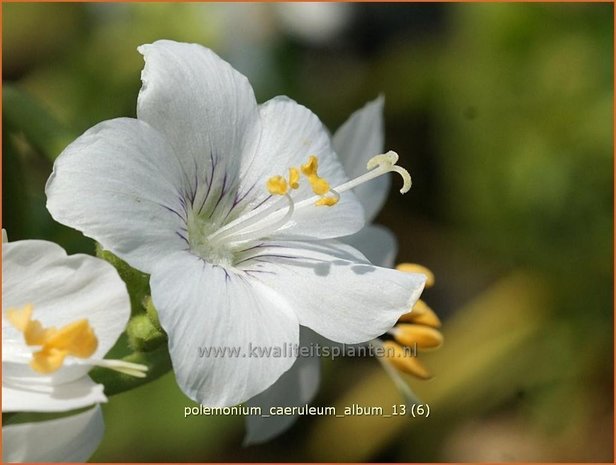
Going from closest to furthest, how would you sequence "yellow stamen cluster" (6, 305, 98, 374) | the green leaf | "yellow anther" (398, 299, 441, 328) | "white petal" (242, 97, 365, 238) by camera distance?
"yellow stamen cluster" (6, 305, 98, 374)
the green leaf
"white petal" (242, 97, 365, 238)
"yellow anther" (398, 299, 441, 328)

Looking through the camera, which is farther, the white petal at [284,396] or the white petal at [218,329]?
the white petal at [284,396]

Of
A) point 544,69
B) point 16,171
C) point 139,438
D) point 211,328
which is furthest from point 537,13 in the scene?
point 211,328

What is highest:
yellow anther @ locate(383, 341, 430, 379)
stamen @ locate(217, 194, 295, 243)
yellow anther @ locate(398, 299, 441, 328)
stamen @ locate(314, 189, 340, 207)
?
stamen @ locate(314, 189, 340, 207)

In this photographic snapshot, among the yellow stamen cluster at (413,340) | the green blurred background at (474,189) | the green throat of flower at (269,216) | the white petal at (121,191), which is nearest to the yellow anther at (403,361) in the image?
the yellow stamen cluster at (413,340)

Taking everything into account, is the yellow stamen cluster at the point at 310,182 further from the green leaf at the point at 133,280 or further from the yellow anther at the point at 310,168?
the green leaf at the point at 133,280

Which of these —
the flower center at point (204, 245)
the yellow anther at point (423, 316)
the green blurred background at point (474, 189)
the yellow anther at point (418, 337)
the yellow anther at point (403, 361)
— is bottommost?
the green blurred background at point (474, 189)

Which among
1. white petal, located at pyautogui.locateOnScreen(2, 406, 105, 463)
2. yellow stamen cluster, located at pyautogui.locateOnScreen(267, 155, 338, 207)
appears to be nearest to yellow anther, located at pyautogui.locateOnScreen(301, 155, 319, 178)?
yellow stamen cluster, located at pyautogui.locateOnScreen(267, 155, 338, 207)

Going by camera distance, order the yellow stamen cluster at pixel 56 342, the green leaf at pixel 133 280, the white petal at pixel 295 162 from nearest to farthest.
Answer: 1. the yellow stamen cluster at pixel 56 342
2. the green leaf at pixel 133 280
3. the white petal at pixel 295 162

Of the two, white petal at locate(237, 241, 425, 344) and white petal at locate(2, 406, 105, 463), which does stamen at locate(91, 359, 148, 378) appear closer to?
white petal at locate(2, 406, 105, 463)
